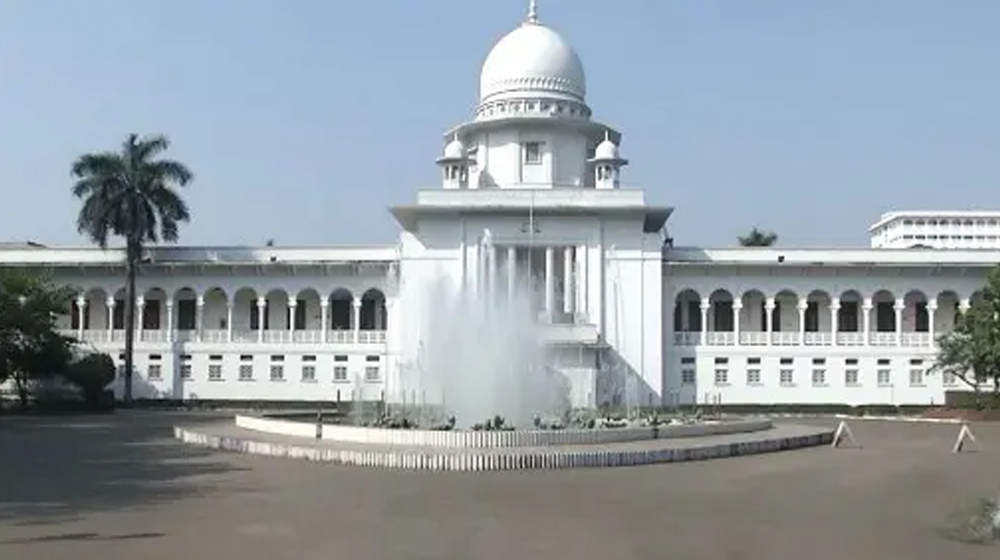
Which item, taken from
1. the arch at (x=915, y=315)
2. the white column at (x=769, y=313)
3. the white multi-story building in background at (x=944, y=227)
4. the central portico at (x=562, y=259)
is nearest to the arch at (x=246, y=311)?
the central portico at (x=562, y=259)

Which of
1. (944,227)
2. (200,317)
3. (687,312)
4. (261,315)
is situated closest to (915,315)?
(687,312)

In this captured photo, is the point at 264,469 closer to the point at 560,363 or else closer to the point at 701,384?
the point at 560,363

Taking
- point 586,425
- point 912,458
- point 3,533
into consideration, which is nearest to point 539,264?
point 586,425

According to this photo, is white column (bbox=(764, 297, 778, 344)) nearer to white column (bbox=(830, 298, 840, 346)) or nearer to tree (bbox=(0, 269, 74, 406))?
white column (bbox=(830, 298, 840, 346))

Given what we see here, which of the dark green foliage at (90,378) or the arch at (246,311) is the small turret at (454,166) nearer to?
the arch at (246,311)

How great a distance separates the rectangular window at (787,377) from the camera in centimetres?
5016

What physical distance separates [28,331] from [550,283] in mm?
21230

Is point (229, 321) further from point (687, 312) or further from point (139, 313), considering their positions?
point (687, 312)

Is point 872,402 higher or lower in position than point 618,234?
lower

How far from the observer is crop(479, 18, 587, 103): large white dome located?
2150 inches

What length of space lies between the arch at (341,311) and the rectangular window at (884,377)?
2502 cm

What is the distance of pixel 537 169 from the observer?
5334 cm

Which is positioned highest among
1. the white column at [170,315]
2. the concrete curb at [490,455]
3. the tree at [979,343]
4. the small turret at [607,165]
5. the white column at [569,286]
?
the small turret at [607,165]

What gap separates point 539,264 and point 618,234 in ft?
12.6
